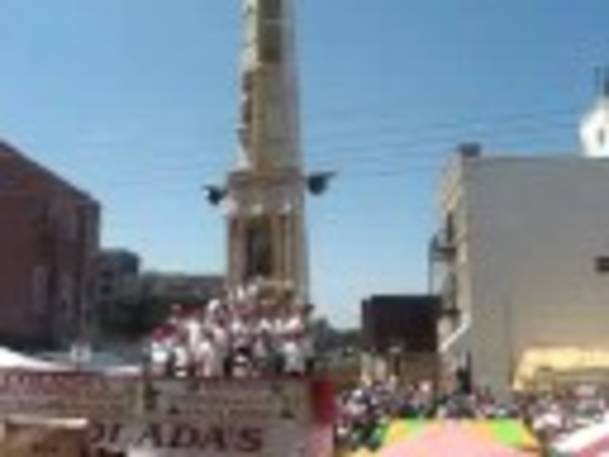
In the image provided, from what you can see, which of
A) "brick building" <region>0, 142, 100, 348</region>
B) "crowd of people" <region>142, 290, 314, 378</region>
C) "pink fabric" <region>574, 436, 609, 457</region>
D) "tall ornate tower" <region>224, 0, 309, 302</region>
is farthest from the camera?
"brick building" <region>0, 142, 100, 348</region>

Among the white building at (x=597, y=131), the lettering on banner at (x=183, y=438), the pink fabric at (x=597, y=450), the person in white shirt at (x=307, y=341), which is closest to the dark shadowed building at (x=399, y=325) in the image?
the white building at (x=597, y=131)

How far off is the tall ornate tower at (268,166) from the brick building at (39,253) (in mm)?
15524

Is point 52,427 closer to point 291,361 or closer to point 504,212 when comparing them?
point 291,361

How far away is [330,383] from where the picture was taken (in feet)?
63.1

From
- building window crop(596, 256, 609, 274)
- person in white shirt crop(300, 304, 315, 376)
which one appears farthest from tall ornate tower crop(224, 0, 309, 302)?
person in white shirt crop(300, 304, 315, 376)

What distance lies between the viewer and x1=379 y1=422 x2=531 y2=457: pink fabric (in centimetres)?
1401

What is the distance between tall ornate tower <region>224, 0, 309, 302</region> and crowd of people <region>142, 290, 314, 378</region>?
897 inches

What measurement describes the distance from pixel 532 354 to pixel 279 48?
1365 cm

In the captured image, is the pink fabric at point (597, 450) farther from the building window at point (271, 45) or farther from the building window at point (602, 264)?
the building window at point (602, 264)

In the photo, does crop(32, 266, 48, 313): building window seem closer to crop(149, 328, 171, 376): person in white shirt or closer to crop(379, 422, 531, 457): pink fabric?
crop(149, 328, 171, 376): person in white shirt

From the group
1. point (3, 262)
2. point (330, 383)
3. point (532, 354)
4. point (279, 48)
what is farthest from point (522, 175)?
point (330, 383)

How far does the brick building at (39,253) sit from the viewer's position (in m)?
62.2

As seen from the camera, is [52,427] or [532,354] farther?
[532,354]

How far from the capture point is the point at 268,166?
46.9m
